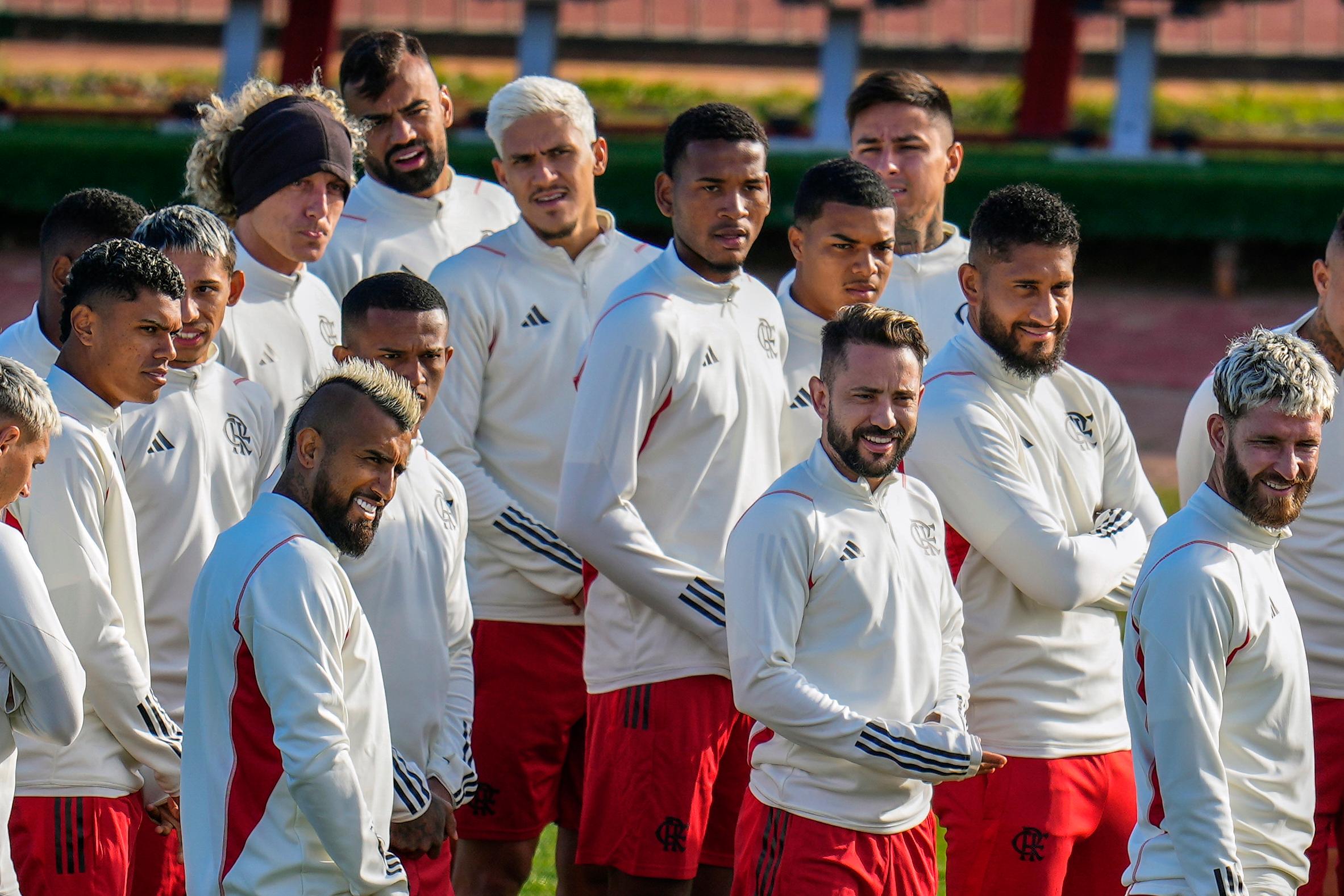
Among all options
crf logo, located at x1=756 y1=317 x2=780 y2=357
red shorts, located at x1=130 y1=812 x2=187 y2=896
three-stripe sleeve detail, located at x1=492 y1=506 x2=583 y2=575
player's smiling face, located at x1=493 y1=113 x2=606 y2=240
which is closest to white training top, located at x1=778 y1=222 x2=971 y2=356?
crf logo, located at x1=756 y1=317 x2=780 y2=357

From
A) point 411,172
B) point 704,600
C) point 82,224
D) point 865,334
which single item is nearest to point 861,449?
point 865,334

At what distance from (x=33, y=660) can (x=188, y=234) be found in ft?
4.16

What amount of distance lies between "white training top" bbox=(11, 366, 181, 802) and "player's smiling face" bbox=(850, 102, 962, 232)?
2.55 m

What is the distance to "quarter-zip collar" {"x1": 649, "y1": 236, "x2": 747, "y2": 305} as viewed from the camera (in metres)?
4.57

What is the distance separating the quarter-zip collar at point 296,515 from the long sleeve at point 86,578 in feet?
1.61

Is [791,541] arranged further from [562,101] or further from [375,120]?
[375,120]

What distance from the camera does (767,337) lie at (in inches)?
184

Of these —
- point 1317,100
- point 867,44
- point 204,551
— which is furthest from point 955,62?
point 204,551

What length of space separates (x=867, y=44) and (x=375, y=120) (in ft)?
67.2

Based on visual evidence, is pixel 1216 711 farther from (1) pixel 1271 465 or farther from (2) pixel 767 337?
(2) pixel 767 337

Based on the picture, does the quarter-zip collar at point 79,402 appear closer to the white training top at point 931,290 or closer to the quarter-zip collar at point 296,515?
the quarter-zip collar at point 296,515

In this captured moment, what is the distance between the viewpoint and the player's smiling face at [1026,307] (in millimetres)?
4434

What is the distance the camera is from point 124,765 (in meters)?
3.93

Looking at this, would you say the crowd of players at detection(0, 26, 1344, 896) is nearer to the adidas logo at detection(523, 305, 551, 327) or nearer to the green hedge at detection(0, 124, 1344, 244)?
the adidas logo at detection(523, 305, 551, 327)
